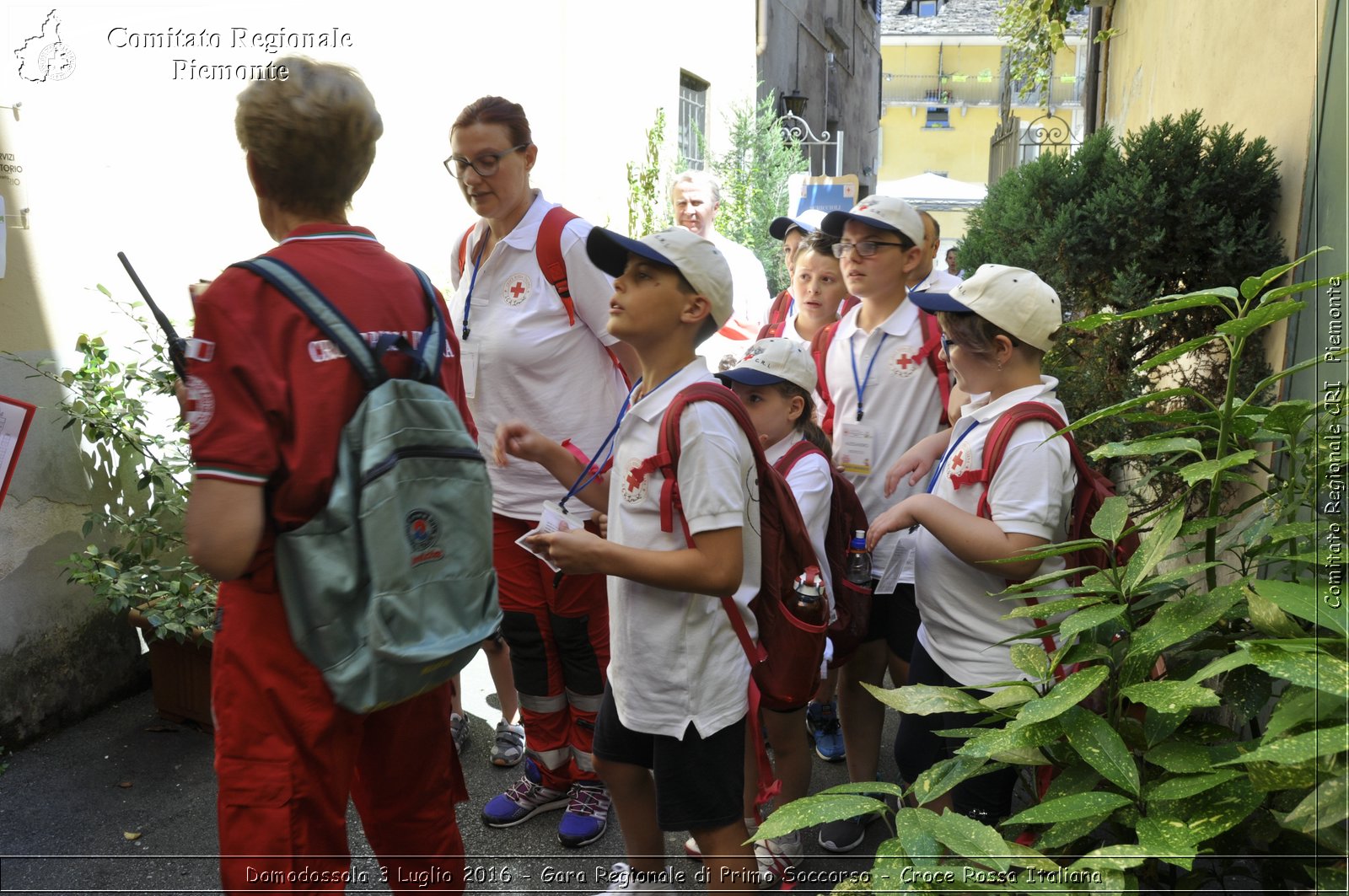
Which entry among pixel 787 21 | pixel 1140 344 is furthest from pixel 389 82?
pixel 787 21

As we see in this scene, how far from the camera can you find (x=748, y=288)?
18.2 feet

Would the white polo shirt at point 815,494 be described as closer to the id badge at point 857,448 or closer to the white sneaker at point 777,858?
the id badge at point 857,448

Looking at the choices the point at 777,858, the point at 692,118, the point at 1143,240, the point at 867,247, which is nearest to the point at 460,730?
the point at 777,858

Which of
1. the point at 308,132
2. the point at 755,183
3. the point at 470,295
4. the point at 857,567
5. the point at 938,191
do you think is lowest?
the point at 857,567

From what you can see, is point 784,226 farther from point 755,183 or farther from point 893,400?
point 755,183

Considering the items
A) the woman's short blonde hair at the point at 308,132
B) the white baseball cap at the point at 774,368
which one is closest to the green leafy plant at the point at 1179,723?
the woman's short blonde hair at the point at 308,132

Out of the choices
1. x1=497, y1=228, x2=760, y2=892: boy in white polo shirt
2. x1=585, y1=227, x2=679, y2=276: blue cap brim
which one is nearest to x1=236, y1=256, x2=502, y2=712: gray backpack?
x1=497, y1=228, x2=760, y2=892: boy in white polo shirt

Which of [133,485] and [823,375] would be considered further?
[133,485]

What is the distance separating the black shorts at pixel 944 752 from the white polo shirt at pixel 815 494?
1.43 feet

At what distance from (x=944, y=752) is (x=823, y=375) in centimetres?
162

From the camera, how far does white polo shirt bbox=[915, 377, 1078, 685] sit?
245 centimetres

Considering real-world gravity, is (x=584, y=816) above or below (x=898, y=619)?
below

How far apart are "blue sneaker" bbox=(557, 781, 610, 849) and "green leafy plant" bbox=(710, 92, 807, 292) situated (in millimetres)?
9766

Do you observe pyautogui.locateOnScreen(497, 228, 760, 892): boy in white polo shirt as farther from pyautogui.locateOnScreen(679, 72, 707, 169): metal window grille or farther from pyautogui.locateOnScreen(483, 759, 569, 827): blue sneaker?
pyautogui.locateOnScreen(679, 72, 707, 169): metal window grille
